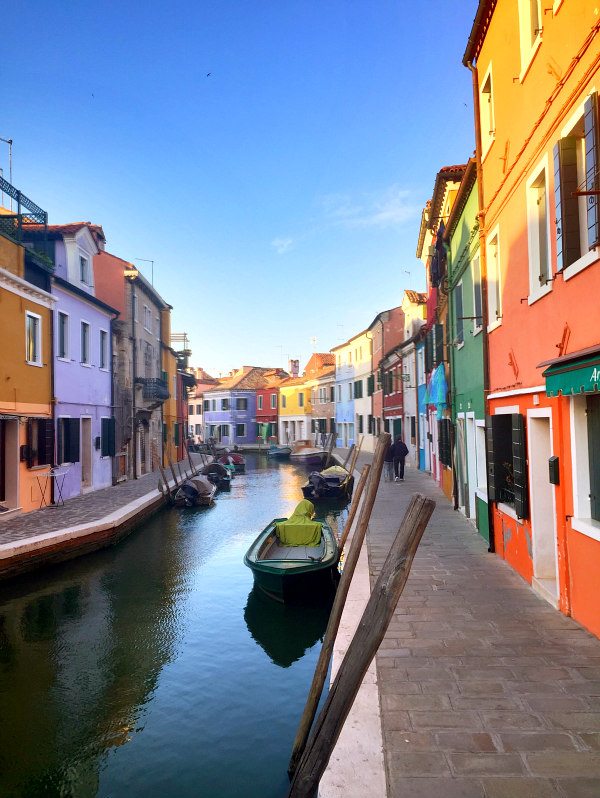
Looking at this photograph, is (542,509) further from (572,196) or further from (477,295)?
(477,295)

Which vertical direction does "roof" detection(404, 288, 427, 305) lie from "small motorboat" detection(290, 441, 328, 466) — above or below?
above

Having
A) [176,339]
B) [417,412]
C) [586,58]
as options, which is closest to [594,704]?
[586,58]

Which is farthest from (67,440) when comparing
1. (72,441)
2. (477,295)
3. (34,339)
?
(477,295)

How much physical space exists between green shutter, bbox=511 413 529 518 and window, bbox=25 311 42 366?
12.3 m

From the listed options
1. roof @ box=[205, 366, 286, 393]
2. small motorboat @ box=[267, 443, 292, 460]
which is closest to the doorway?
small motorboat @ box=[267, 443, 292, 460]

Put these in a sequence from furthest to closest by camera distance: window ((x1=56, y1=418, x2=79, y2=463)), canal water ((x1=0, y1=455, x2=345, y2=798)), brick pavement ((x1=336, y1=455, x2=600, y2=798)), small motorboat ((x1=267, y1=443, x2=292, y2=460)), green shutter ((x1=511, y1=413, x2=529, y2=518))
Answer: small motorboat ((x1=267, y1=443, x2=292, y2=460)), window ((x1=56, y1=418, x2=79, y2=463)), green shutter ((x1=511, y1=413, x2=529, y2=518)), canal water ((x1=0, y1=455, x2=345, y2=798)), brick pavement ((x1=336, y1=455, x2=600, y2=798))

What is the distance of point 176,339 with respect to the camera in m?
→ 38.6

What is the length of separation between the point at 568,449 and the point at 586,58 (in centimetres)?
371

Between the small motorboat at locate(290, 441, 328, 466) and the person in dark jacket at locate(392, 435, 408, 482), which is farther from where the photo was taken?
the small motorboat at locate(290, 441, 328, 466)

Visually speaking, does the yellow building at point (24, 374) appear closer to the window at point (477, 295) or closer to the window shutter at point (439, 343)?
the window at point (477, 295)

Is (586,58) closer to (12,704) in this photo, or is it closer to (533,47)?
(533,47)

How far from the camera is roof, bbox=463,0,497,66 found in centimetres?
895

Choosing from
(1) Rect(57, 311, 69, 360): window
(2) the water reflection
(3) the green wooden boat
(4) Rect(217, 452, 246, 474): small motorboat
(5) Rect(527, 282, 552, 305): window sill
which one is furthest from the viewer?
(4) Rect(217, 452, 246, 474): small motorboat

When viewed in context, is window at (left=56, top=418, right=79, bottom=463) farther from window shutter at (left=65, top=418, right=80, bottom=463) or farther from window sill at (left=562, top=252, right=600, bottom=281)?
window sill at (left=562, top=252, right=600, bottom=281)
